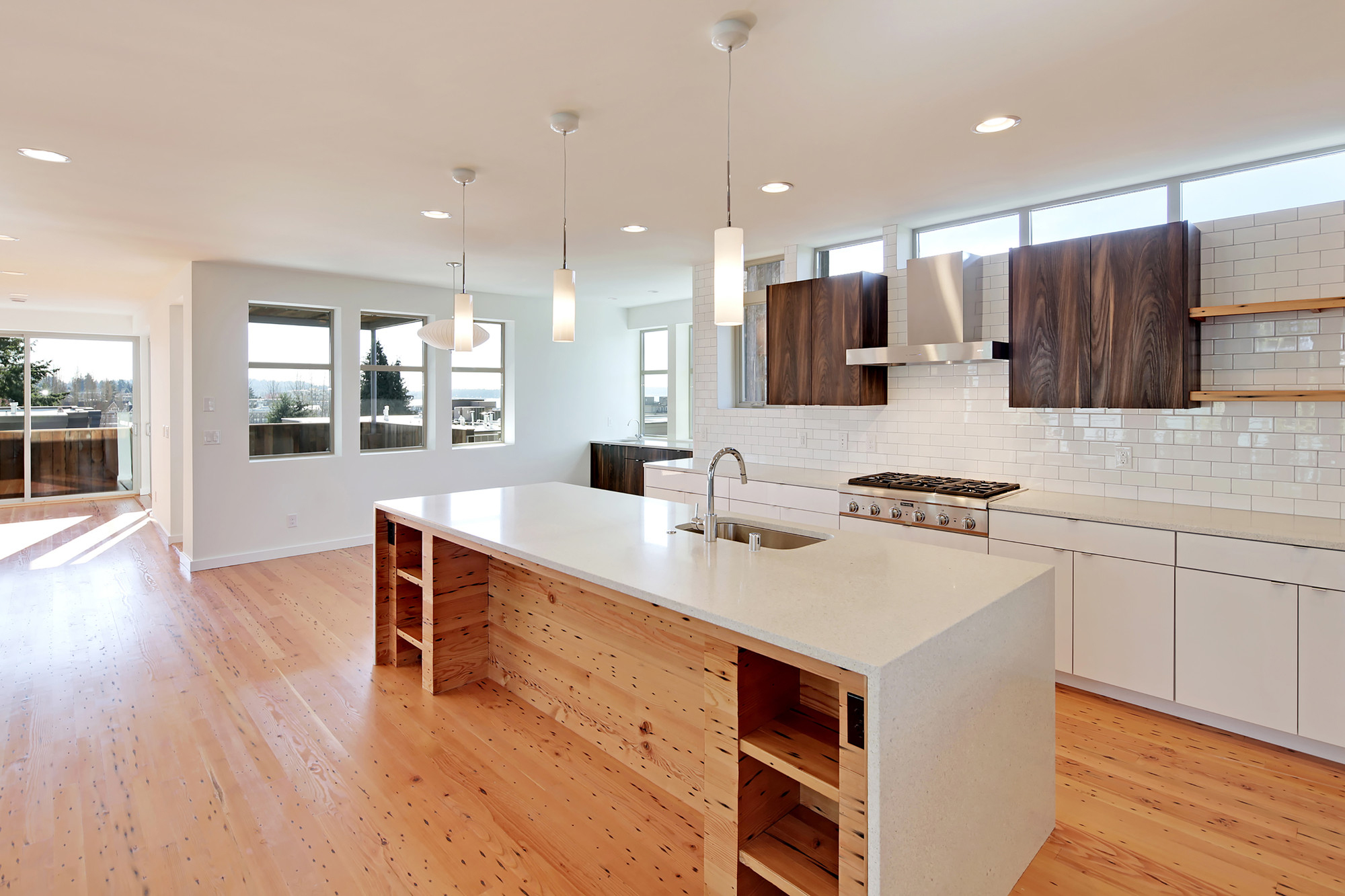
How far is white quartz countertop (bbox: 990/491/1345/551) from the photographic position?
2633 millimetres

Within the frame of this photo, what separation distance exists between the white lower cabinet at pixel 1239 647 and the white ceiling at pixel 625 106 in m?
1.89

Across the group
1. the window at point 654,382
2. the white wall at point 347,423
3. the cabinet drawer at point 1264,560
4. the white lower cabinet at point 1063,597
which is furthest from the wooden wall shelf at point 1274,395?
the white wall at point 347,423

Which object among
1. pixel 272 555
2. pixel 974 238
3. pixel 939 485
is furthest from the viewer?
pixel 272 555

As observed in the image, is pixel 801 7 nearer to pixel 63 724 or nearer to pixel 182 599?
pixel 63 724

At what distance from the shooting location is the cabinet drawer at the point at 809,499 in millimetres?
4176

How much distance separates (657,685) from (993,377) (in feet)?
9.14

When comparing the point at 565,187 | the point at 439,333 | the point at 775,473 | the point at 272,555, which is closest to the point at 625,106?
the point at 565,187

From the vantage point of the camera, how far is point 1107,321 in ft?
10.8

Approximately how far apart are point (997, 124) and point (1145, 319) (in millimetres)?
1203

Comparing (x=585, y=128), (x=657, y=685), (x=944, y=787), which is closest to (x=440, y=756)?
(x=657, y=685)

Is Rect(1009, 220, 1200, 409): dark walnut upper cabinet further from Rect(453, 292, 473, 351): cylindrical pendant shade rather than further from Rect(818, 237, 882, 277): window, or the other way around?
Rect(453, 292, 473, 351): cylindrical pendant shade

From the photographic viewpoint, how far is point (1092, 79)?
2408mm

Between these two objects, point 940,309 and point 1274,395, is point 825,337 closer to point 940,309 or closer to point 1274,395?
point 940,309

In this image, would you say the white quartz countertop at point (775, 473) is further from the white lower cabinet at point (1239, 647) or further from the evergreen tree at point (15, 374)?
the evergreen tree at point (15, 374)
